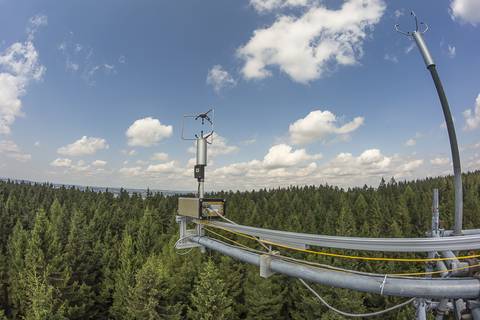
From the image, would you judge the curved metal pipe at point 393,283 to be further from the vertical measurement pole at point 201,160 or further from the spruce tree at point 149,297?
the spruce tree at point 149,297

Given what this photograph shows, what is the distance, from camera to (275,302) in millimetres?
34594

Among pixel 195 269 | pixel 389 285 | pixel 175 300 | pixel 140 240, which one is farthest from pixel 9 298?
pixel 389 285

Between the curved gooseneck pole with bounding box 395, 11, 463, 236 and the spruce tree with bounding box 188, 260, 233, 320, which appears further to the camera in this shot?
the spruce tree with bounding box 188, 260, 233, 320

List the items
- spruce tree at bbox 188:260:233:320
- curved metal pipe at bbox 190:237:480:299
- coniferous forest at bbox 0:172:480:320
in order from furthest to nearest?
spruce tree at bbox 188:260:233:320 < coniferous forest at bbox 0:172:480:320 < curved metal pipe at bbox 190:237:480:299

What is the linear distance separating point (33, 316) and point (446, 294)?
30.7 m

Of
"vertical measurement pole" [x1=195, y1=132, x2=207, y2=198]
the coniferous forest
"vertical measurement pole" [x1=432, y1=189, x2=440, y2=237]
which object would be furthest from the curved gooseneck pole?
→ the coniferous forest

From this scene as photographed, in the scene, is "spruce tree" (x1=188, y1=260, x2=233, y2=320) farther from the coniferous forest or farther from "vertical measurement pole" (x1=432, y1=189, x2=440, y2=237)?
"vertical measurement pole" (x1=432, y1=189, x2=440, y2=237)

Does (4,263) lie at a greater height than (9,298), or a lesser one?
greater

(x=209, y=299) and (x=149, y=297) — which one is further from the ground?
(x=149, y=297)

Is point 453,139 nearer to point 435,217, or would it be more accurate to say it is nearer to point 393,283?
point 435,217

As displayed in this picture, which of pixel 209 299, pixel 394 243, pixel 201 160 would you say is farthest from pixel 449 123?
pixel 209 299

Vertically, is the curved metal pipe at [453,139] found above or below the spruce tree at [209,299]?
above

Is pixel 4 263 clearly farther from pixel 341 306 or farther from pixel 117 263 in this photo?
pixel 341 306

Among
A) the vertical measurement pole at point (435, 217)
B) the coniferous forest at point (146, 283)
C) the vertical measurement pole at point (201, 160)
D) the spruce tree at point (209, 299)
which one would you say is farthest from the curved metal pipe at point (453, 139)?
the spruce tree at point (209, 299)
